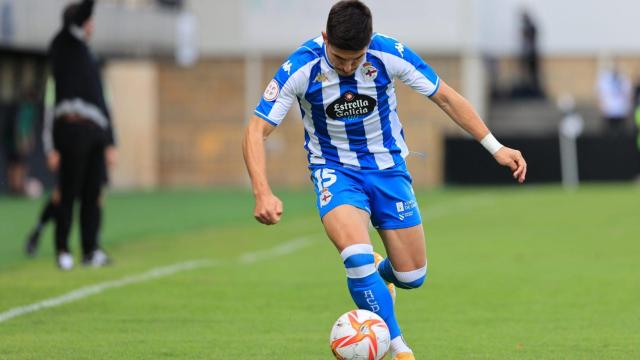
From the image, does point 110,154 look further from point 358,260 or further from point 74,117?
point 358,260

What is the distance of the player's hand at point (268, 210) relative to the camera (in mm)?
7004

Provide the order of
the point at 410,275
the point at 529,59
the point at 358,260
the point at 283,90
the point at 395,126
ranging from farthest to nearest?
1. the point at 529,59
2. the point at 410,275
3. the point at 395,126
4. the point at 283,90
5. the point at 358,260

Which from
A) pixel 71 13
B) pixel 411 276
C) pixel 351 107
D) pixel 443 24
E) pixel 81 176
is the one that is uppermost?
pixel 351 107

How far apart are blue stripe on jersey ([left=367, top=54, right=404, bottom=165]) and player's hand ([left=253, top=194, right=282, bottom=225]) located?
1.14 metres

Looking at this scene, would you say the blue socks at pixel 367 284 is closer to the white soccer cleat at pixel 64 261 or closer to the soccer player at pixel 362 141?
the soccer player at pixel 362 141

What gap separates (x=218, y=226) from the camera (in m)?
21.0

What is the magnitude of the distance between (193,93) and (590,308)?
28828 mm

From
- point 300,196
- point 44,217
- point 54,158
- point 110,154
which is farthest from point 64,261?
point 300,196

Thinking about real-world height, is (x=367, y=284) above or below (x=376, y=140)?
below

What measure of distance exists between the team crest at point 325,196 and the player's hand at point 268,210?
29.9 inches

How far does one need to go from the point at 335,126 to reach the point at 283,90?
1.28 ft

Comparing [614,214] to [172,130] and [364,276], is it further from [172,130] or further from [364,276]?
[172,130]

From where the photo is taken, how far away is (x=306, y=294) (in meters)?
11.5

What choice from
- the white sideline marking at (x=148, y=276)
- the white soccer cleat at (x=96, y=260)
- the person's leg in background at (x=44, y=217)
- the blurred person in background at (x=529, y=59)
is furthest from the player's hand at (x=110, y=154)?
the blurred person in background at (x=529, y=59)
